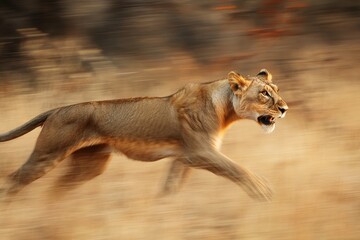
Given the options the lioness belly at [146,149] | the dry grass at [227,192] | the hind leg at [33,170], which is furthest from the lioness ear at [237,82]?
the hind leg at [33,170]

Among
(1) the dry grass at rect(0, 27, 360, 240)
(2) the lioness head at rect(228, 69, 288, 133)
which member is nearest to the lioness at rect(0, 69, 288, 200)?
(2) the lioness head at rect(228, 69, 288, 133)

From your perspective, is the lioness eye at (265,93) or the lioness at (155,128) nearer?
the lioness at (155,128)

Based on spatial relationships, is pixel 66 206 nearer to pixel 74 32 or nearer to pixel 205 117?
pixel 205 117

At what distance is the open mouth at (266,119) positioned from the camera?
6328 mm

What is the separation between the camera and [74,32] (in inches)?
418

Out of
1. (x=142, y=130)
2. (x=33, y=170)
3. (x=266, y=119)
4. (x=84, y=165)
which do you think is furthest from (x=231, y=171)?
(x=33, y=170)

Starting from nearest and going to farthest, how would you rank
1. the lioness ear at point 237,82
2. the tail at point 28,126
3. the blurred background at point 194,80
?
the blurred background at point 194,80 → the tail at point 28,126 → the lioness ear at point 237,82

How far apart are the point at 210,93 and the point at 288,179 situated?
2.82ft

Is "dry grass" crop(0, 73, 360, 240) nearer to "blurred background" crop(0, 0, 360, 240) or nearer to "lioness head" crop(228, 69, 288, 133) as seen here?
"blurred background" crop(0, 0, 360, 240)

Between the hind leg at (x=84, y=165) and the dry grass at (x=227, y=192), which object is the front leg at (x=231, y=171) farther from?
the hind leg at (x=84, y=165)

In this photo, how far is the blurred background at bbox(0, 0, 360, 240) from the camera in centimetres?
563

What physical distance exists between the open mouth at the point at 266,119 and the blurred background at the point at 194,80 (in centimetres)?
41

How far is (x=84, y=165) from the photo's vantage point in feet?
20.9

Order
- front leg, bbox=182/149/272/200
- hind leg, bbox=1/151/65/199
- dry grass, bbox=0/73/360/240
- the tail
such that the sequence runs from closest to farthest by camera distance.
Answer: dry grass, bbox=0/73/360/240 < front leg, bbox=182/149/272/200 < hind leg, bbox=1/151/65/199 < the tail
